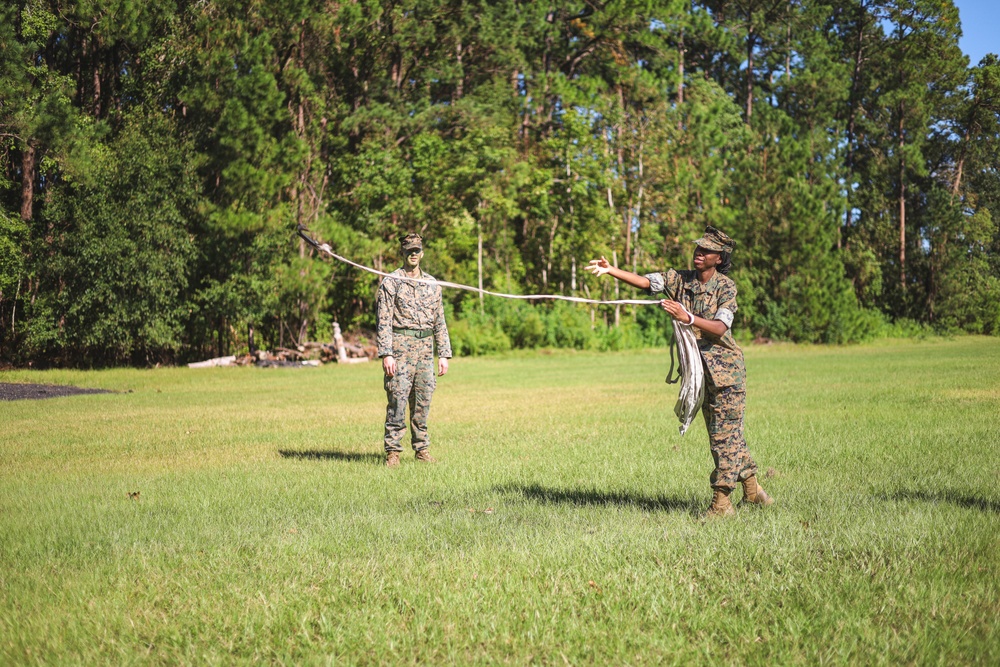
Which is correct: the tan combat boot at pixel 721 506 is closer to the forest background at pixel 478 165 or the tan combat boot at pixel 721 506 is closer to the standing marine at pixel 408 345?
the standing marine at pixel 408 345

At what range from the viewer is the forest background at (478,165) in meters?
27.4

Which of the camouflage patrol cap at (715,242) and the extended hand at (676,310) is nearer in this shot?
the extended hand at (676,310)

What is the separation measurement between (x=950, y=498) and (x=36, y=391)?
18.2 m

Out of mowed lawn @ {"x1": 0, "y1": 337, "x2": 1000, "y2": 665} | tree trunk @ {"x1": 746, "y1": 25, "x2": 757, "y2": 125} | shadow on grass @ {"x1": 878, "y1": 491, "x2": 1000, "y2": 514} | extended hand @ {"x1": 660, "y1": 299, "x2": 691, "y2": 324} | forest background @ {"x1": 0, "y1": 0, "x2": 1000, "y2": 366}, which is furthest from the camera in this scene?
tree trunk @ {"x1": 746, "y1": 25, "x2": 757, "y2": 125}

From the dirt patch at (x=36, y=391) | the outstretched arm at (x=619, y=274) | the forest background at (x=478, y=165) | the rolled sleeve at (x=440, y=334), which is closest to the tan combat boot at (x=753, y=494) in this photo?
the outstretched arm at (x=619, y=274)

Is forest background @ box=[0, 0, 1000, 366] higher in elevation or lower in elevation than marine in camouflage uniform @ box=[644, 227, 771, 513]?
higher

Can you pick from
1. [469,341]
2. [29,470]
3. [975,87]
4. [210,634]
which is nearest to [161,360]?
[469,341]

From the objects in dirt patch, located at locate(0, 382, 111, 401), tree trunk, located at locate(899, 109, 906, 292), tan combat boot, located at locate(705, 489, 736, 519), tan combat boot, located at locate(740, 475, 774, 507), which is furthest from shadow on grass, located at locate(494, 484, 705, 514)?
tree trunk, located at locate(899, 109, 906, 292)

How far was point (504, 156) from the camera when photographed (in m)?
37.8

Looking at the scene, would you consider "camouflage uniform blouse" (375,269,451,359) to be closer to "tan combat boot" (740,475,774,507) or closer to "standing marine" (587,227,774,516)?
"standing marine" (587,227,774,516)

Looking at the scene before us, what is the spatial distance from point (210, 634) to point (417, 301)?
5.70 meters

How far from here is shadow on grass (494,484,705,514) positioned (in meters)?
7.11

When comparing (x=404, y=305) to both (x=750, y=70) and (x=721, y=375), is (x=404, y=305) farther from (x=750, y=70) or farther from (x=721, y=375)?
(x=750, y=70)

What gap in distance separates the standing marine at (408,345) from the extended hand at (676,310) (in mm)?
3876
